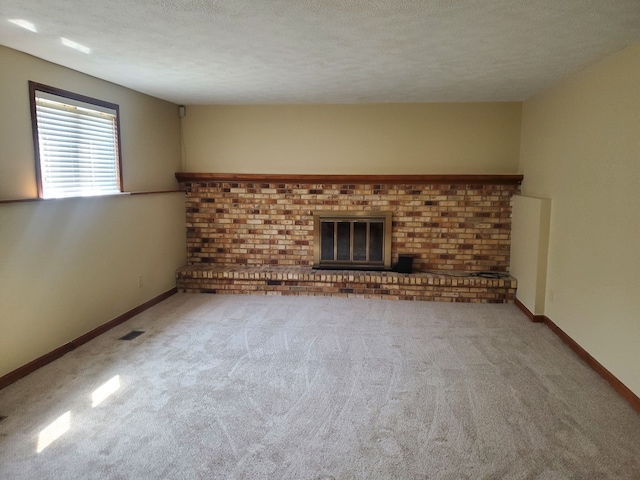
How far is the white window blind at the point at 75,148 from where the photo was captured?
11.2ft

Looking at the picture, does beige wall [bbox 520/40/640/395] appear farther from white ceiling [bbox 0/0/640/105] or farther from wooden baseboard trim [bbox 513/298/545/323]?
white ceiling [bbox 0/0/640/105]

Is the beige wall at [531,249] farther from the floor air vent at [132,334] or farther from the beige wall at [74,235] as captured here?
the beige wall at [74,235]

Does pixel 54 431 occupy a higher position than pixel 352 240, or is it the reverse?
pixel 352 240

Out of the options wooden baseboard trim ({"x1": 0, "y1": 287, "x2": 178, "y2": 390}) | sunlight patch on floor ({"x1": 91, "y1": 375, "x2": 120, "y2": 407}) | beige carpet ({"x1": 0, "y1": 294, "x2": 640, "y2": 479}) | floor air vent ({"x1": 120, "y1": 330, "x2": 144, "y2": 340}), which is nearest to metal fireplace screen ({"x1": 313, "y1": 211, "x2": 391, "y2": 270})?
beige carpet ({"x1": 0, "y1": 294, "x2": 640, "y2": 479})

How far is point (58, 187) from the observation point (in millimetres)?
3537

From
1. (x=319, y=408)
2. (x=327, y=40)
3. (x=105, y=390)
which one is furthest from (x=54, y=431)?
(x=327, y=40)

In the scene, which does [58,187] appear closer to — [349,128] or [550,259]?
[349,128]

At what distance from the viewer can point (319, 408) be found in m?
2.69

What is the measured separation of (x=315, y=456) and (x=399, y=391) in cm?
89

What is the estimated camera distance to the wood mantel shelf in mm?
5238

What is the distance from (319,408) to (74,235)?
8.12 ft

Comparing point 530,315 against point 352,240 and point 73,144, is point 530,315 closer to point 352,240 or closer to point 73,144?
point 352,240

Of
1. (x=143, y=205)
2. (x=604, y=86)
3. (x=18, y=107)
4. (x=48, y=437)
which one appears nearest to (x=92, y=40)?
(x=18, y=107)

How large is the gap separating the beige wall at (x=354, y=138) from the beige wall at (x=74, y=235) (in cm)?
64
